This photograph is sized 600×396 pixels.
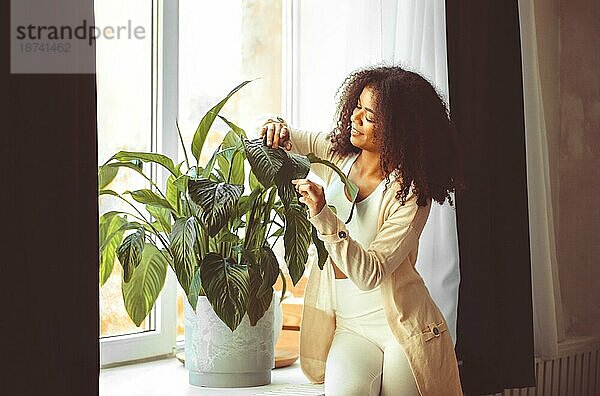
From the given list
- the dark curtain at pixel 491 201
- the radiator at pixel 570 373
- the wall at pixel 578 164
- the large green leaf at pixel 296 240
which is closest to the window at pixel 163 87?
the large green leaf at pixel 296 240

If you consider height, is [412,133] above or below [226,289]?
above

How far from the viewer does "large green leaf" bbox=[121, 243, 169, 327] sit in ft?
5.82

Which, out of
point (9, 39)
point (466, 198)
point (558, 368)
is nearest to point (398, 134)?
point (466, 198)

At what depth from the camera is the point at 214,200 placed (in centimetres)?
167

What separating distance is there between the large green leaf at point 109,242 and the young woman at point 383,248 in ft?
1.26

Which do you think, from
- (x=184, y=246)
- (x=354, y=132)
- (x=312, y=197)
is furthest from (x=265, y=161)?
(x=354, y=132)

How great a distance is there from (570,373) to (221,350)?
5.20 feet

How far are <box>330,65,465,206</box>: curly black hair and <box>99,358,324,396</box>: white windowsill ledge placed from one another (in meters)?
0.49

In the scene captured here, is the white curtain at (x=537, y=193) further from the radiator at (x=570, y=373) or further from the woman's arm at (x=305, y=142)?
the woman's arm at (x=305, y=142)

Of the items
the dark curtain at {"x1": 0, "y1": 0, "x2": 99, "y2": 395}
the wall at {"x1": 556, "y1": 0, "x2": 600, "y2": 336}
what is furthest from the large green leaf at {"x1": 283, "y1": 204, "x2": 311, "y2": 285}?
the wall at {"x1": 556, "y1": 0, "x2": 600, "y2": 336}

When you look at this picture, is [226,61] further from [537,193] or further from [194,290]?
[537,193]

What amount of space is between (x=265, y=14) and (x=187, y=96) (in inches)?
15.1

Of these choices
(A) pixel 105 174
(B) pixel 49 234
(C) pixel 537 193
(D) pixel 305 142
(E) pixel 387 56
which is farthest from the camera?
(C) pixel 537 193

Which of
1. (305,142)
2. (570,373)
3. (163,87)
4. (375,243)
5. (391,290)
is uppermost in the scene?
(163,87)
